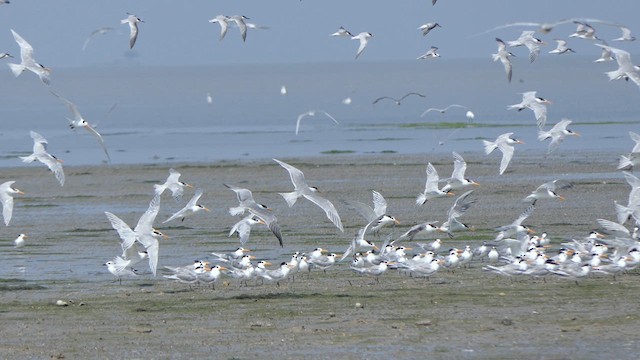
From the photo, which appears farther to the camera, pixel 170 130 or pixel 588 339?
pixel 170 130

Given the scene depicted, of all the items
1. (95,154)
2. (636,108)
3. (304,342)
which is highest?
(304,342)

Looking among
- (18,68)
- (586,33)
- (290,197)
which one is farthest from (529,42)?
(18,68)

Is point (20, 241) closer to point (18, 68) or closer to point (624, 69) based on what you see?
point (18, 68)

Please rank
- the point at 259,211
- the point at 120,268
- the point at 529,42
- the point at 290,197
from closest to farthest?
the point at 120,268
the point at 259,211
the point at 290,197
the point at 529,42

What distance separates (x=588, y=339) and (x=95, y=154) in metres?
27.4

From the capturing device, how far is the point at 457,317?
12.5m

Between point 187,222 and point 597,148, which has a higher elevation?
point 187,222

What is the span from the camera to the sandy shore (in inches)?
449

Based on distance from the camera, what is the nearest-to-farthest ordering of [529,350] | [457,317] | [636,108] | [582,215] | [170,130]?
[529,350] < [457,317] < [582,215] < [170,130] < [636,108]

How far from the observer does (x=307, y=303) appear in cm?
1340

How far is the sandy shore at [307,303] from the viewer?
1141cm

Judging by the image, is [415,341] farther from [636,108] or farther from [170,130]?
[636,108]

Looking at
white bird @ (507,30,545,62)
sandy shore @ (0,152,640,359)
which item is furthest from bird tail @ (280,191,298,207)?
white bird @ (507,30,545,62)

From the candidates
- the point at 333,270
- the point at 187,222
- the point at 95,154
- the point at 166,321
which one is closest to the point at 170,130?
the point at 95,154
